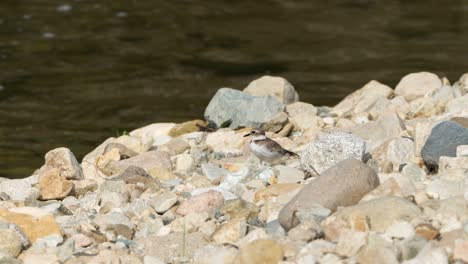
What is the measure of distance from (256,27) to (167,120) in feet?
16.0

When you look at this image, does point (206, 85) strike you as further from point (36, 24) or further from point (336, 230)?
point (336, 230)

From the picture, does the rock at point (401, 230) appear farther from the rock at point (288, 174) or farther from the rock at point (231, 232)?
the rock at point (288, 174)

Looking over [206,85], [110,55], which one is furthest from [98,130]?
[110,55]

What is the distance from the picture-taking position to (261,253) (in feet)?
16.9

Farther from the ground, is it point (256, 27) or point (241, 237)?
point (241, 237)

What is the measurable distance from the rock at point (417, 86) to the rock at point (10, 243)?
4.49 m

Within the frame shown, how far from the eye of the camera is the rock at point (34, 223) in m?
5.91

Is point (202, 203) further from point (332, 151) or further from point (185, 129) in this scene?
point (185, 129)

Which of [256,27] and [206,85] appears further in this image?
[256,27]

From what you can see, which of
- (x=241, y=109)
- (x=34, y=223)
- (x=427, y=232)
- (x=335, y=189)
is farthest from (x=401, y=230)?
(x=241, y=109)

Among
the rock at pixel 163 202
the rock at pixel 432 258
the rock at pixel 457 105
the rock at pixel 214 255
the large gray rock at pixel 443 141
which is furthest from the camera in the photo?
the rock at pixel 457 105

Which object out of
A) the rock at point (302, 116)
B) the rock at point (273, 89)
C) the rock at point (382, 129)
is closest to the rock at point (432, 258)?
the rock at point (382, 129)

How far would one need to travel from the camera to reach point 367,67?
13570mm

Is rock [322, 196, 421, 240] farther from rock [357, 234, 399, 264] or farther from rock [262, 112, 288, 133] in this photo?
rock [262, 112, 288, 133]
